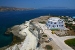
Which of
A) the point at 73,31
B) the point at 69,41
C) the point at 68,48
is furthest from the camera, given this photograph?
the point at 73,31

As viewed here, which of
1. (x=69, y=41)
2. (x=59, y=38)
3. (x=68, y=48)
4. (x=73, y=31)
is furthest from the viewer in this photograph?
(x=73, y=31)

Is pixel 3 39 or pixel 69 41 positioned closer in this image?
pixel 69 41

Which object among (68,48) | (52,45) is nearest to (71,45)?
(68,48)

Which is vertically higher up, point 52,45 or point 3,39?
point 52,45

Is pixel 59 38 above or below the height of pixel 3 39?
above

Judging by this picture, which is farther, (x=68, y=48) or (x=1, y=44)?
(x=1, y=44)

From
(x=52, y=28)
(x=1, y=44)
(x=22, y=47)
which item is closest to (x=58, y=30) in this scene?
(x=52, y=28)

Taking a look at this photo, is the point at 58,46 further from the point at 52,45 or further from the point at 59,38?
the point at 59,38

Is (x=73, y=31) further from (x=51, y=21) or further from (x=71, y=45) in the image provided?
(x=71, y=45)

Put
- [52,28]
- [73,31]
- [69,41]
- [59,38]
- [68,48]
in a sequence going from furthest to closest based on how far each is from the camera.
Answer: [52,28], [73,31], [59,38], [69,41], [68,48]
